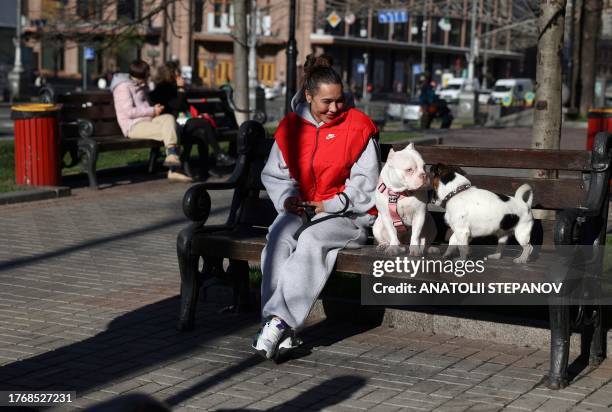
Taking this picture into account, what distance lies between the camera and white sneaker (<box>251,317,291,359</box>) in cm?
533

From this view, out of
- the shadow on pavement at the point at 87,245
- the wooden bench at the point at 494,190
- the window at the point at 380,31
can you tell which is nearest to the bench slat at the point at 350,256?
the wooden bench at the point at 494,190

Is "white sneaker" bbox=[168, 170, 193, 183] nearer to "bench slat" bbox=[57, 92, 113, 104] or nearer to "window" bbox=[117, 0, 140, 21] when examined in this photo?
"bench slat" bbox=[57, 92, 113, 104]

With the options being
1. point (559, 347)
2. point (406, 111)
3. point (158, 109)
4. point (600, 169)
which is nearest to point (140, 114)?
point (158, 109)

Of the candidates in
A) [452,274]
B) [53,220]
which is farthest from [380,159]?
[53,220]

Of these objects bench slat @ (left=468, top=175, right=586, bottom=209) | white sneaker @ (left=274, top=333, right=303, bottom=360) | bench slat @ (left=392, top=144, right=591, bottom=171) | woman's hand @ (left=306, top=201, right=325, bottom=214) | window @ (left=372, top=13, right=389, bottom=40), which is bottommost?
white sneaker @ (left=274, top=333, right=303, bottom=360)

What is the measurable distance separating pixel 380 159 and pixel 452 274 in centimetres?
102

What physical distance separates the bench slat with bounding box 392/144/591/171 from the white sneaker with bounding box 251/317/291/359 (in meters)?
1.41

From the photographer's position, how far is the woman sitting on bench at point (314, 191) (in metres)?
5.51

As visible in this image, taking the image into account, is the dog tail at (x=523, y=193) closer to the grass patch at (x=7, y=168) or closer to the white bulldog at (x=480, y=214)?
the white bulldog at (x=480, y=214)

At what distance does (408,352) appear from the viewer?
18.6 ft

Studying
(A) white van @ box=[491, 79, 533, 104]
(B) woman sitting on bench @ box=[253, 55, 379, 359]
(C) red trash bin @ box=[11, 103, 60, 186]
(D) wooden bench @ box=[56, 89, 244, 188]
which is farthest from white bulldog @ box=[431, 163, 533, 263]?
(A) white van @ box=[491, 79, 533, 104]

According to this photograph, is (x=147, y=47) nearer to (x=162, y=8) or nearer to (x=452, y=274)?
(x=162, y=8)

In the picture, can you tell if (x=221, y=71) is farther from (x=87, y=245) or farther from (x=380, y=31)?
(x=87, y=245)

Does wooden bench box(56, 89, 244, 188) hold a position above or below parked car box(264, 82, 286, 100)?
above
